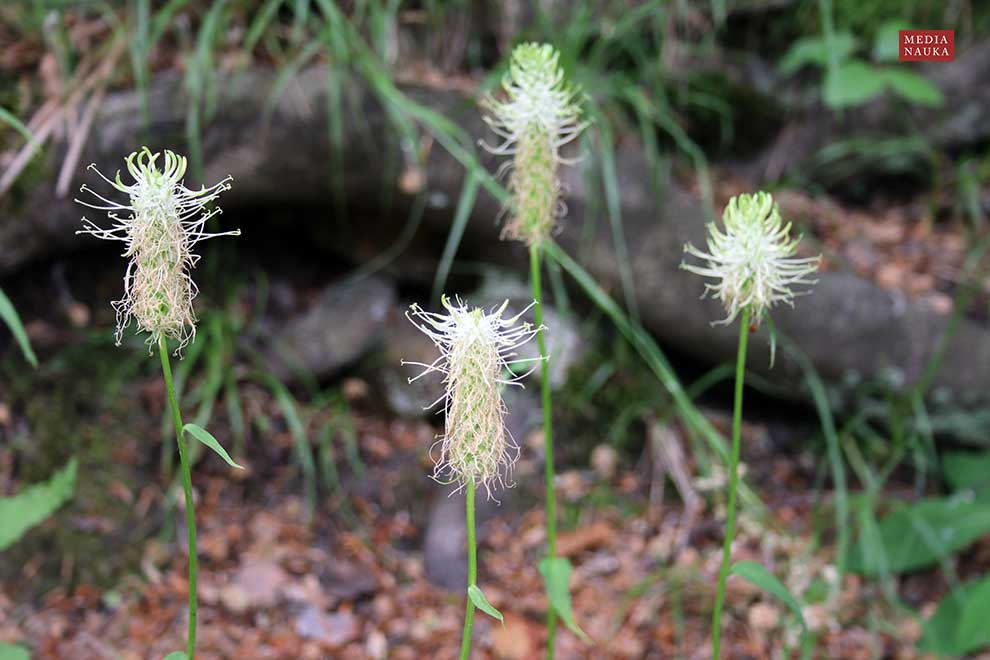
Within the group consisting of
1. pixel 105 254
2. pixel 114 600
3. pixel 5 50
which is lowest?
pixel 114 600

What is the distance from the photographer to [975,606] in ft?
6.52

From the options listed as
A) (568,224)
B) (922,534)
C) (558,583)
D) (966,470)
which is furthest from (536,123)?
(966,470)

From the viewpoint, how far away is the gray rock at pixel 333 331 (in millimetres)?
2893

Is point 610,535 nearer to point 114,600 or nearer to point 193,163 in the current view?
point 114,600

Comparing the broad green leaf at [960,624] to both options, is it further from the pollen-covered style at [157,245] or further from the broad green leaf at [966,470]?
the pollen-covered style at [157,245]

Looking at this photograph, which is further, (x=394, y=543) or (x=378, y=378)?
(x=378, y=378)

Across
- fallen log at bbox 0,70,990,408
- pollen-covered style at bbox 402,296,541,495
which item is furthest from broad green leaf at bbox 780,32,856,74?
pollen-covered style at bbox 402,296,541,495

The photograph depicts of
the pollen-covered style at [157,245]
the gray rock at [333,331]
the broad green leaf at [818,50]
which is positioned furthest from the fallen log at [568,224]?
the pollen-covered style at [157,245]

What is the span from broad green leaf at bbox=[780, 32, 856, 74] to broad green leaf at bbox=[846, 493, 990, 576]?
1.52 m

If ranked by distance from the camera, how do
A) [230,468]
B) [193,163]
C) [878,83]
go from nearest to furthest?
[193,163] < [230,468] < [878,83]

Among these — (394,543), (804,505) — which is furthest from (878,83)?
(394,543)

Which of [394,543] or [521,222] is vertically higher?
[521,222]

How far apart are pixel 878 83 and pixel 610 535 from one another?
174 cm

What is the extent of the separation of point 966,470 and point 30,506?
8.52 feet
